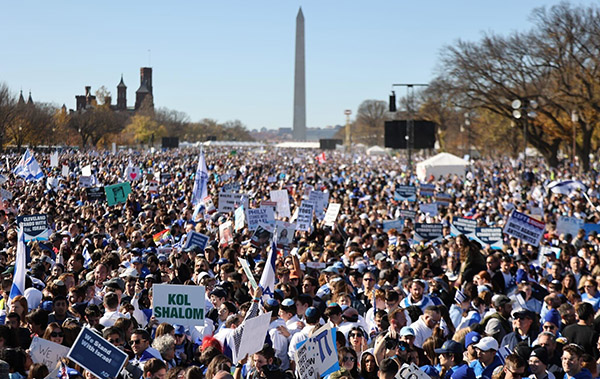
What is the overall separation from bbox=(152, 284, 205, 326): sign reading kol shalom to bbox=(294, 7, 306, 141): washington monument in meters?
130

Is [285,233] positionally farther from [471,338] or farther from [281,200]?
[471,338]

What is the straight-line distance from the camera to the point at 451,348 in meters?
7.27

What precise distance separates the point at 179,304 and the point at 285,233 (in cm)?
887

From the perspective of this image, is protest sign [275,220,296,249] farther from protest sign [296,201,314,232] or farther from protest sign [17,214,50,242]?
protest sign [17,214,50,242]

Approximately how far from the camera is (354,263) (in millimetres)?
12844

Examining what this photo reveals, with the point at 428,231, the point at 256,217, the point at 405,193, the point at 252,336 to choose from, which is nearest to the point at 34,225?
the point at 256,217

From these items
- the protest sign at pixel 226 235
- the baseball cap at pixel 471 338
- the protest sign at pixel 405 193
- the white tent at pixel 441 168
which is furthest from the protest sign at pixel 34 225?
the white tent at pixel 441 168

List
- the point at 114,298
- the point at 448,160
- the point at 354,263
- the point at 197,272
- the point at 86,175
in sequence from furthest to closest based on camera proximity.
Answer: the point at 448,160
the point at 86,175
the point at 354,263
the point at 197,272
the point at 114,298

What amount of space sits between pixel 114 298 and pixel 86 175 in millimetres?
20409

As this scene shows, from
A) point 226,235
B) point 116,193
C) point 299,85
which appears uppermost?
point 299,85

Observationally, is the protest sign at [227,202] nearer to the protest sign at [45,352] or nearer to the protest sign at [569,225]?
the protest sign at [569,225]

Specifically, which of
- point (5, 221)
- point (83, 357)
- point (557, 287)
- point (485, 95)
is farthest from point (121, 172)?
point (83, 357)

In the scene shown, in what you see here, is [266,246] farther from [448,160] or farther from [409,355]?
[448,160]

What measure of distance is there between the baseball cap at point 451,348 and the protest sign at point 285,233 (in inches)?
365
